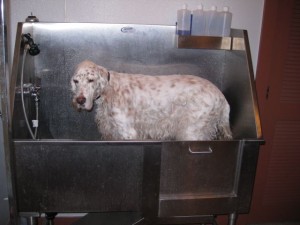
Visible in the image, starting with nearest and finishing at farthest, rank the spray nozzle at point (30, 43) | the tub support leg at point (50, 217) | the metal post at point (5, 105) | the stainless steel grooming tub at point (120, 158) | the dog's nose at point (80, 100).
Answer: the metal post at point (5, 105), the stainless steel grooming tub at point (120, 158), the dog's nose at point (80, 100), the spray nozzle at point (30, 43), the tub support leg at point (50, 217)

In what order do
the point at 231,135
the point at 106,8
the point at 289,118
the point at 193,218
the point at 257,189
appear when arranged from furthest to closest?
1. the point at 257,189
2. the point at 289,118
3. the point at 106,8
4. the point at 231,135
5. the point at 193,218

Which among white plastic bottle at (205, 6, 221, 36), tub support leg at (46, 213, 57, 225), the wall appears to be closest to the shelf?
white plastic bottle at (205, 6, 221, 36)

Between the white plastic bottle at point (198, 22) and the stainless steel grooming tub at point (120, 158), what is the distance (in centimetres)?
11

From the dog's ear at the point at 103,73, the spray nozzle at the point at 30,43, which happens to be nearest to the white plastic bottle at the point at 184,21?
the dog's ear at the point at 103,73

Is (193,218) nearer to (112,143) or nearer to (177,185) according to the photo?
(177,185)

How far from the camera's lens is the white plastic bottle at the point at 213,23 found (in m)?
1.86

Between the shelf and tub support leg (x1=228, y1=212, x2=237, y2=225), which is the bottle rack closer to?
the shelf

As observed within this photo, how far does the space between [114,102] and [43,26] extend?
27.1 inches

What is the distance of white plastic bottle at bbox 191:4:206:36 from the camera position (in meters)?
1.83

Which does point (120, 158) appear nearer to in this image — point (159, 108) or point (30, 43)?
point (159, 108)

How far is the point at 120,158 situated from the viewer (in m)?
1.36

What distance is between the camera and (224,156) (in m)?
1.44

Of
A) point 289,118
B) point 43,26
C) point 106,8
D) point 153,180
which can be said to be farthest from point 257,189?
point 43,26

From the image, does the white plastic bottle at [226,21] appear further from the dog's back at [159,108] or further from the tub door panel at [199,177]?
the tub door panel at [199,177]
